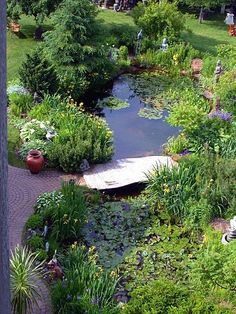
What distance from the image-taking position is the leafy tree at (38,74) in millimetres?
17953

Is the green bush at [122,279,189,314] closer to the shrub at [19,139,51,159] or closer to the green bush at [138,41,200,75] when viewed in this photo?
the shrub at [19,139,51,159]

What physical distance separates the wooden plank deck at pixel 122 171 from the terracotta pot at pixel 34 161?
1178mm

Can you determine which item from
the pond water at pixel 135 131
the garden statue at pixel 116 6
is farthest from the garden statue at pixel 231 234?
the garden statue at pixel 116 6

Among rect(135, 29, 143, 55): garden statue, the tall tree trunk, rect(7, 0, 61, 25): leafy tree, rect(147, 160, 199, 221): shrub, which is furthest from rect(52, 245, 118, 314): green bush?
rect(135, 29, 143, 55): garden statue

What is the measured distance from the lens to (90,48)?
19156mm

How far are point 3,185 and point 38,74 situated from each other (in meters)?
10.7

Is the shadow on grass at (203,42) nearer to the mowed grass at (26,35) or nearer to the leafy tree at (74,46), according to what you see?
the mowed grass at (26,35)

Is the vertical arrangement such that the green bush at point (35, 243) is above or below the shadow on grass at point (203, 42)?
below

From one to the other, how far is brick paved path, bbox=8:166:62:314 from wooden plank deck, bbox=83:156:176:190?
0.90 m

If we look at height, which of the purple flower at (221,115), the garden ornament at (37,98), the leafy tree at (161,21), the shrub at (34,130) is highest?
the leafy tree at (161,21)

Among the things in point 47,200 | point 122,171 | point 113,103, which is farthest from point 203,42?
point 47,200

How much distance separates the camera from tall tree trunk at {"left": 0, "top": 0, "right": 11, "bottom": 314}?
6.90m

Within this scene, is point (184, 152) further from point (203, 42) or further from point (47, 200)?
point (203, 42)

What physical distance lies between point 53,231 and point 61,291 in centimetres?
218
